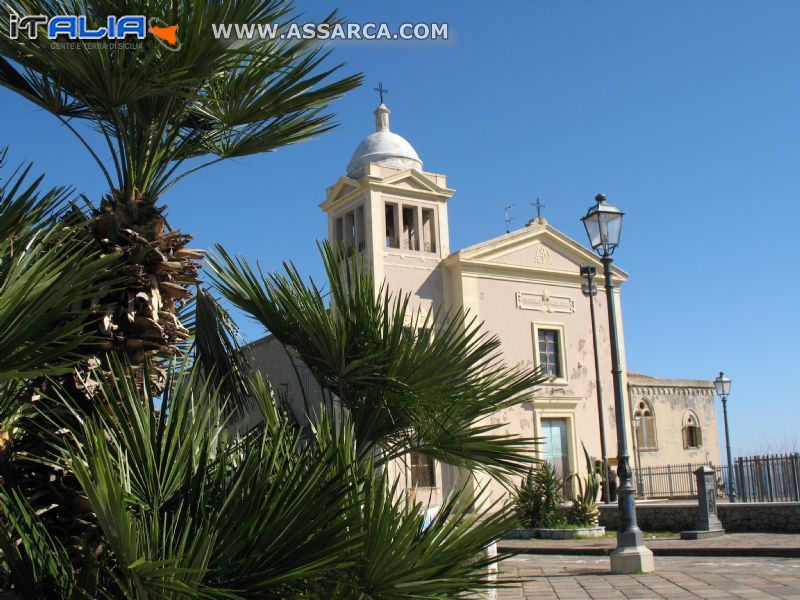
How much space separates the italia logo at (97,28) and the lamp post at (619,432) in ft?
25.4

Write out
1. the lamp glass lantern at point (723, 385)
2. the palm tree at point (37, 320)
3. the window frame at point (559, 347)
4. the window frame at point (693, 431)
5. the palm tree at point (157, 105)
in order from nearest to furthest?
the palm tree at point (37, 320)
the palm tree at point (157, 105)
the lamp glass lantern at point (723, 385)
the window frame at point (559, 347)
the window frame at point (693, 431)

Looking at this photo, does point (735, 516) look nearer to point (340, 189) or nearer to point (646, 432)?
point (646, 432)

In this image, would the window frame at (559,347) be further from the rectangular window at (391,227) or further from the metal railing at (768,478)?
the metal railing at (768,478)

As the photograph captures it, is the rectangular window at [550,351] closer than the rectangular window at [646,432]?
Yes

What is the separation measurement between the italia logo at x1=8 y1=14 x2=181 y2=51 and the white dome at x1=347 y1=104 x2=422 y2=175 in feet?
69.2

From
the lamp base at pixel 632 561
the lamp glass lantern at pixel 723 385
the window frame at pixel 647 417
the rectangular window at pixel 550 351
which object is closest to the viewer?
the lamp base at pixel 632 561

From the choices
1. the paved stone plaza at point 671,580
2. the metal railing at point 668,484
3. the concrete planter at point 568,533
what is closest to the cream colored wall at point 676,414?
the metal railing at point 668,484

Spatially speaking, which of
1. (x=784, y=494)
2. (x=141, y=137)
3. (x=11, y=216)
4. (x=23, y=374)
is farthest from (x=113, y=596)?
(x=784, y=494)

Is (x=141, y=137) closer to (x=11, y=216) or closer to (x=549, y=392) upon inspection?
(x=11, y=216)

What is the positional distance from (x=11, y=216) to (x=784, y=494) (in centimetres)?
1601

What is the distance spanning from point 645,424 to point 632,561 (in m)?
17.9

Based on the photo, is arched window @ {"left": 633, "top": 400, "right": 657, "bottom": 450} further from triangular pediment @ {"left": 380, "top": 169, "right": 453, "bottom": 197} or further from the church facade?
triangular pediment @ {"left": 380, "top": 169, "right": 453, "bottom": 197}

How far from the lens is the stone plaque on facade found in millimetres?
25656

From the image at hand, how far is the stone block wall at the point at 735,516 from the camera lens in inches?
592
